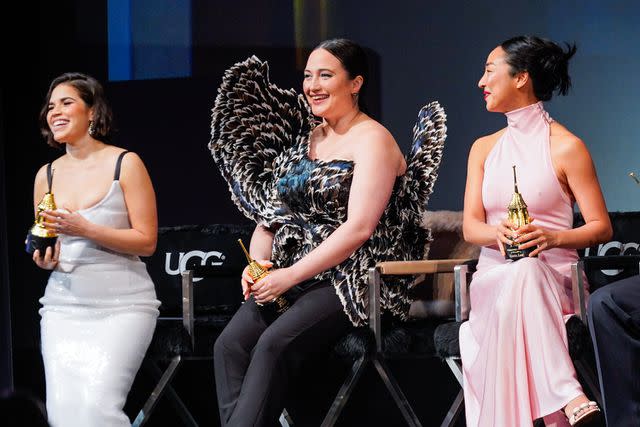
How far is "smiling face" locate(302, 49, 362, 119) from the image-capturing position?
3430mm

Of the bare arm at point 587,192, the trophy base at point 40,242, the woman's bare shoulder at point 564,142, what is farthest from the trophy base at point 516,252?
the trophy base at point 40,242

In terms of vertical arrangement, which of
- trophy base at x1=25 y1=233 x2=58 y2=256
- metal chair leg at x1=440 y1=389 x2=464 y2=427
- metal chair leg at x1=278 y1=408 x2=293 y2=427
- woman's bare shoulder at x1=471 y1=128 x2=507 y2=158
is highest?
woman's bare shoulder at x1=471 y1=128 x2=507 y2=158

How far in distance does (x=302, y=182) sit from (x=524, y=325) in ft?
3.17

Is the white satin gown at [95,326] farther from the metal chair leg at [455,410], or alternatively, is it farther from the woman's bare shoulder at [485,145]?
the woman's bare shoulder at [485,145]

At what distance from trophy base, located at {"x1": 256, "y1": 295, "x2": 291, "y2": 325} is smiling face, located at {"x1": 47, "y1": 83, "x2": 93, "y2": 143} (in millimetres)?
917

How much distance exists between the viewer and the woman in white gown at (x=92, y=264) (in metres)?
3.06

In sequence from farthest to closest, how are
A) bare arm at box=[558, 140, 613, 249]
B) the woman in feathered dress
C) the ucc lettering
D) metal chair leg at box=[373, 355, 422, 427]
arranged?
the ucc lettering, metal chair leg at box=[373, 355, 422, 427], bare arm at box=[558, 140, 613, 249], the woman in feathered dress

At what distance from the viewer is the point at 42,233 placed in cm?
310

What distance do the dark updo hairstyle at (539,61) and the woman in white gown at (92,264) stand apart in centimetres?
138

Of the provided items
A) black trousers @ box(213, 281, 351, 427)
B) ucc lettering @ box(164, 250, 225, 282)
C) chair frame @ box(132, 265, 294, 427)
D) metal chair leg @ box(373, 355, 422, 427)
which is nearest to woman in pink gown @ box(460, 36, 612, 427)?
metal chair leg @ box(373, 355, 422, 427)

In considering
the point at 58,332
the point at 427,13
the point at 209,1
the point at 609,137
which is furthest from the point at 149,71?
the point at 609,137

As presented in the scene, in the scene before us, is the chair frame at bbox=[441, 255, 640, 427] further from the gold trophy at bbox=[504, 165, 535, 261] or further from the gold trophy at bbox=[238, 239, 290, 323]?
the gold trophy at bbox=[238, 239, 290, 323]

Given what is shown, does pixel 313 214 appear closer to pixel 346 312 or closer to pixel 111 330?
pixel 346 312

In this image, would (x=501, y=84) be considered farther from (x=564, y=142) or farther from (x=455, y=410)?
(x=455, y=410)
